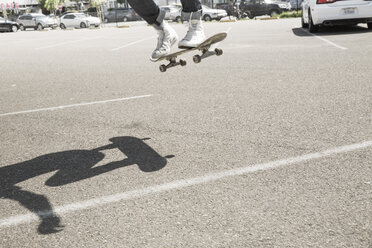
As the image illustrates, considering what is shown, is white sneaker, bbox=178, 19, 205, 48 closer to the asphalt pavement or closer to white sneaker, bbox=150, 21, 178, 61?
white sneaker, bbox=150, 21, 178, 61

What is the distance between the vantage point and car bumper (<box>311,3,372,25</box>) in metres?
12.3

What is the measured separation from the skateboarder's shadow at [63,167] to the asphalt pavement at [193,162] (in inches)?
0.6

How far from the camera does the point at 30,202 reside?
303 centimetres

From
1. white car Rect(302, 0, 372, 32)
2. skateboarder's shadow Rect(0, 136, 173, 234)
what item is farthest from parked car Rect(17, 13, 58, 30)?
skateboarder's shadow Rect(0, 136, 173, 234)

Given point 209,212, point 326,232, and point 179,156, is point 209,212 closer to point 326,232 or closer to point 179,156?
point 326,232

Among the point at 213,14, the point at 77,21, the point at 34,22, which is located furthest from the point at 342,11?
the point at 34,22

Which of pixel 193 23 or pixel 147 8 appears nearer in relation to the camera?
pixel 147 8

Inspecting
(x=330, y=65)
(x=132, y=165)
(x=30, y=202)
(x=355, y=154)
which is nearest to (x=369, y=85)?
(x=330, y=65)

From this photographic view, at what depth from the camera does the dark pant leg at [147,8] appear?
4508mm

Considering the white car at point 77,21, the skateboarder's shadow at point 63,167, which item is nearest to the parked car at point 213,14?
the white car at point 77,21

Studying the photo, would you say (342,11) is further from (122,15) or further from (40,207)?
(122,15)

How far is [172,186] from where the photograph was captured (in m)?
3.15

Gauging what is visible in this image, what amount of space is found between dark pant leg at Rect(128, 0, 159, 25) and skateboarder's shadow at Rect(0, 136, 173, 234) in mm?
1367

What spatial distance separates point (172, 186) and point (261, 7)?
3428cm
